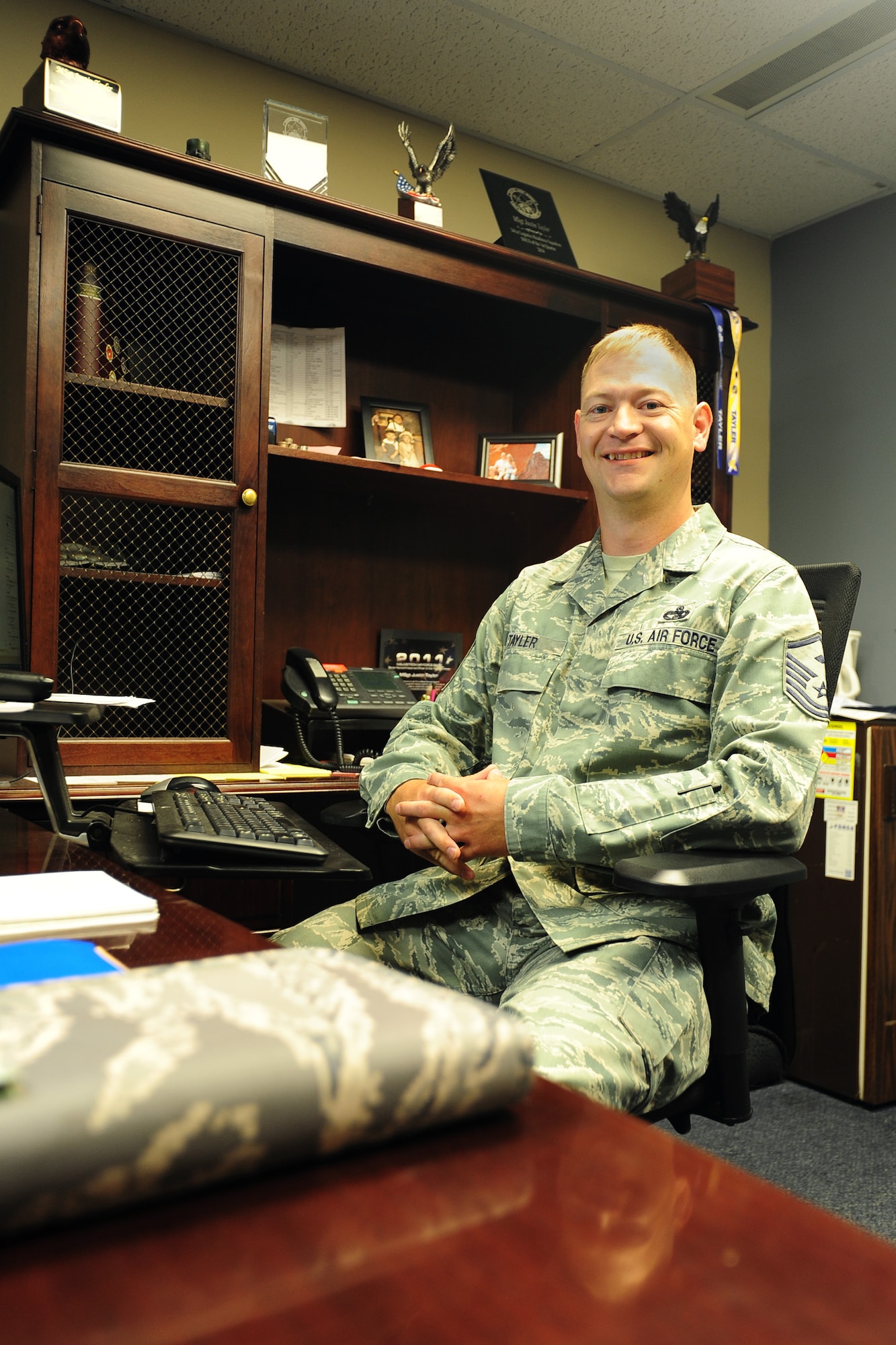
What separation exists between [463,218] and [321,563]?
3.99 feet

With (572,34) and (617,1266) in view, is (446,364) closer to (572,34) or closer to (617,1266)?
(572,34)

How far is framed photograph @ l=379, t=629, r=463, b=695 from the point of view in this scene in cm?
262

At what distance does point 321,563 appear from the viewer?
2.56m

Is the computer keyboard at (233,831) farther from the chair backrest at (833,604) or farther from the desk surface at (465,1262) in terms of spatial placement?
the chair backrest at (833,604)

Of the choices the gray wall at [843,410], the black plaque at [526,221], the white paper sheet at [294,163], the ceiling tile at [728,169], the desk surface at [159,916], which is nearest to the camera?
the desk surface at [159,916]

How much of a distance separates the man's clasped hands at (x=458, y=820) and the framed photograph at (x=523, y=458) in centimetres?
143

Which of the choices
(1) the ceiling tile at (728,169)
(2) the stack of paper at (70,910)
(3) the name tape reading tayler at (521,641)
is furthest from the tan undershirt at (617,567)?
(1) the ceiling tile at (728,169)

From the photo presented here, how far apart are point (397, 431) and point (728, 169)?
5.22ft

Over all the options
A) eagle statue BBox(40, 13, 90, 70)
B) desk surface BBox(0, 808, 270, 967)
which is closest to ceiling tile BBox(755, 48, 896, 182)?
eagle statue BBox(40, 13, 90, 70)

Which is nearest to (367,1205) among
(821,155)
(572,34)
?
(572,34)

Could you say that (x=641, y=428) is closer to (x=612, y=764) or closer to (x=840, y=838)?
(x=612, y=764)

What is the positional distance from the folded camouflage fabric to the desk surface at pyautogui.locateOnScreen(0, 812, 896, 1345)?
0.01 metres

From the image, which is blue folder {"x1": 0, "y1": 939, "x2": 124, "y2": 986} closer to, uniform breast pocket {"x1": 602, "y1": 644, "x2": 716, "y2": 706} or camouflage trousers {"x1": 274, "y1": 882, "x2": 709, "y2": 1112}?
camouflage trousers {"x1": 274, "y1": 882, "x2": 709, "y2": 1112}

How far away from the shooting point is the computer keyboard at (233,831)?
91 cm
